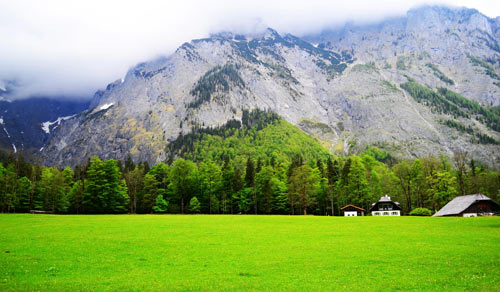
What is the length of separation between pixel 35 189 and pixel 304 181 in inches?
2786

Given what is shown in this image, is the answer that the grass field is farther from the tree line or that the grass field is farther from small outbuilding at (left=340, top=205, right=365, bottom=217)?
the tree line

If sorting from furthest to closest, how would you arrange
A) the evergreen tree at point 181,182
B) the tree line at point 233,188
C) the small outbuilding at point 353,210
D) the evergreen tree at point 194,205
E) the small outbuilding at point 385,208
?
the evergreen tree at point 181,182 < the evergreen tree at point 194,205 < the small outbuilding at point 385,208 < the small outbuilding at point 353,210 < the tree line at point 233,188

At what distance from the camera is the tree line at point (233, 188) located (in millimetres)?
81375

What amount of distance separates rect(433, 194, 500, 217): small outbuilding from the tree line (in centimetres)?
896

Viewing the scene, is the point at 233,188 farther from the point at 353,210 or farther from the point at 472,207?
the point at 472,207

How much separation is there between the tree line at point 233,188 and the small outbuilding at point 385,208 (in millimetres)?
3081

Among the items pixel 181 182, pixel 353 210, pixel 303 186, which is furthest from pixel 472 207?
pixel 181 182

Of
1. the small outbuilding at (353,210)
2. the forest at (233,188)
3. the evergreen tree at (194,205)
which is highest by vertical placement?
the forest at (233,188)

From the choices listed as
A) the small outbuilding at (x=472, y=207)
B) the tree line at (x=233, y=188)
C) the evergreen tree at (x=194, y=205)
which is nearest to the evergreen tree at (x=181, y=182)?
the tree line at (x=233, y=188)

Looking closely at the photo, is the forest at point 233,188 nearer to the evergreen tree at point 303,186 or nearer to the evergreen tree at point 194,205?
the evergreen tree at point 303,186

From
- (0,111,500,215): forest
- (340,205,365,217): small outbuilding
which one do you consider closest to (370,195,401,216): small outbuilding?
(0,111,500,215): forest

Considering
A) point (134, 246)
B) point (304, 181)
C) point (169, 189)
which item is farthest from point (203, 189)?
point (134, 246)

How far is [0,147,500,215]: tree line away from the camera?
81.4 m

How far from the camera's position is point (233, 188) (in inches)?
3930
